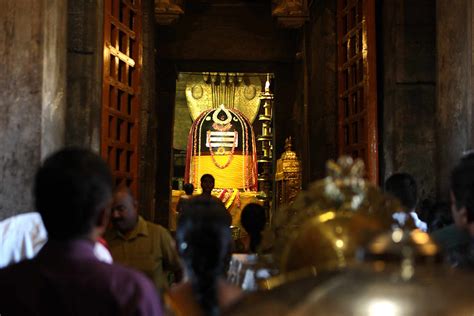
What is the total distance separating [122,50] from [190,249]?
757 centimetres

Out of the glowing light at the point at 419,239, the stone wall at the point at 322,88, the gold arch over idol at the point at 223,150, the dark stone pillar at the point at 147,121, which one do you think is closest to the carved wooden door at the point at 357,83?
the stone wall at the point at 322,88

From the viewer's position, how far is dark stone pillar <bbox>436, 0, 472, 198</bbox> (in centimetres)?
562

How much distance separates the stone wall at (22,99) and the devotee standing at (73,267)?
402 cm

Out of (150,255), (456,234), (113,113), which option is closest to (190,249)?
(456,234)

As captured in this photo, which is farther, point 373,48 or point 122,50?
point 122,50

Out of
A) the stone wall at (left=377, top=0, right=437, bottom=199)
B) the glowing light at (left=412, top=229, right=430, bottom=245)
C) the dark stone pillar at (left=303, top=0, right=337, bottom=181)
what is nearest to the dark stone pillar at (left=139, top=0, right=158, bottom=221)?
the dark stone pillar at (left=303, top=0, right=337, bottom=181)

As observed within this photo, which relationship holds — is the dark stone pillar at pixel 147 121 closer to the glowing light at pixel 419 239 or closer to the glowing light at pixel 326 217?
the glowing light at pixel 326 217

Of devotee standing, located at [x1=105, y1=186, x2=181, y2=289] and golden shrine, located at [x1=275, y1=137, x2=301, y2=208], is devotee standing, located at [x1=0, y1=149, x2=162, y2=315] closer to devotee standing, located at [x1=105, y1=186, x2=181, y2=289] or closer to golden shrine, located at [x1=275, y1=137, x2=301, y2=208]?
devotee standing, located at [x1=105, y1=186, x2=181, y2=289]

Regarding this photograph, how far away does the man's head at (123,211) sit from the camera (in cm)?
447

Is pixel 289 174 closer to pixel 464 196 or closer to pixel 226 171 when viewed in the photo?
pixel 226 171

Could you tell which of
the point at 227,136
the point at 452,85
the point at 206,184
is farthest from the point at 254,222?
the point at 227,136

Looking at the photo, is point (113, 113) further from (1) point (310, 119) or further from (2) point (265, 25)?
(2) point (265, 25)

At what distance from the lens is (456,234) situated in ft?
9.21

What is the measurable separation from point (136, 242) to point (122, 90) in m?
4.16
